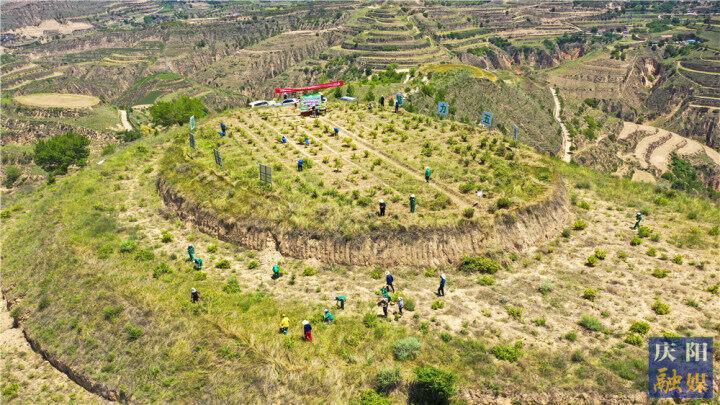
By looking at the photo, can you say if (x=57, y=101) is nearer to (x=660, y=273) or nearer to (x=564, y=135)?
(x=564, y=135)

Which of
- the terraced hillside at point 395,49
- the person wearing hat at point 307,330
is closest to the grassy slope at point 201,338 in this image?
the person wearing hat at point 307,330

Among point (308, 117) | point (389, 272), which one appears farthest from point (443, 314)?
point (308, 117)

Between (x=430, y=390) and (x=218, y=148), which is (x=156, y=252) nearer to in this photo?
(x=218, y=148)

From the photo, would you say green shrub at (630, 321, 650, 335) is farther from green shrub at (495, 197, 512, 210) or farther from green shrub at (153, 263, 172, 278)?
green shrub at (153, 263, 172, 278)

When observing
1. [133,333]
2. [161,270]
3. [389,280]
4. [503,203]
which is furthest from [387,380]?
[161,270]

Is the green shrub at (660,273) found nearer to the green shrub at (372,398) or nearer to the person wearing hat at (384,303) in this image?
the person wearing hat at (384,303)

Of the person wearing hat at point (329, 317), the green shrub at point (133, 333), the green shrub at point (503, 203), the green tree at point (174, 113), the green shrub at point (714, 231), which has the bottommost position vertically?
the green shrub at point (714, 231)
